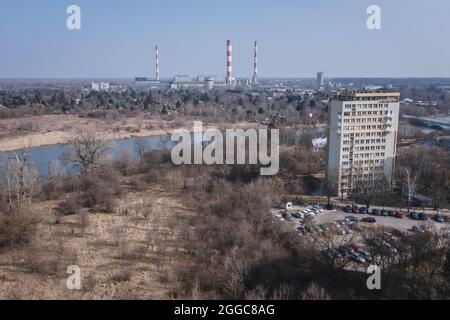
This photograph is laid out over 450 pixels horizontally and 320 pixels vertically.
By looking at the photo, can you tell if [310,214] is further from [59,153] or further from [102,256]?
[59,153]

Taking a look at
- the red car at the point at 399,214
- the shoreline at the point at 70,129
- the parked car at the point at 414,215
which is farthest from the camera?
the shoreline at the point at 70,129

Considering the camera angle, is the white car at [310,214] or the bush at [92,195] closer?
the white car at [310,214]

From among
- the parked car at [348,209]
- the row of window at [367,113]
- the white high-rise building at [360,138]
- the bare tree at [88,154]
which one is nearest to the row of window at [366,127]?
the white high-rise building at [360,138]

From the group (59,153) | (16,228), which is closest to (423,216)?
(16,228)

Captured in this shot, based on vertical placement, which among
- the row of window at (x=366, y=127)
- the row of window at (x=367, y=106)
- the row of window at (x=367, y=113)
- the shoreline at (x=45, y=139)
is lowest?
the shoreline at (x=45, y=139)

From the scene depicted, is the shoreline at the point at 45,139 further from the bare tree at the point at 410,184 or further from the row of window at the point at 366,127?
the bare tree at the point at 410,184

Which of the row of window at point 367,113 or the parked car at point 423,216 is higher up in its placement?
the row of window at point 367,113

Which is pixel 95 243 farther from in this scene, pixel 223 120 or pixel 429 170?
pixel 223 120

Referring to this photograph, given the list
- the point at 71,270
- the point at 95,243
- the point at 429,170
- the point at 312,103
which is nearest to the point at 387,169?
the point at 429,170
